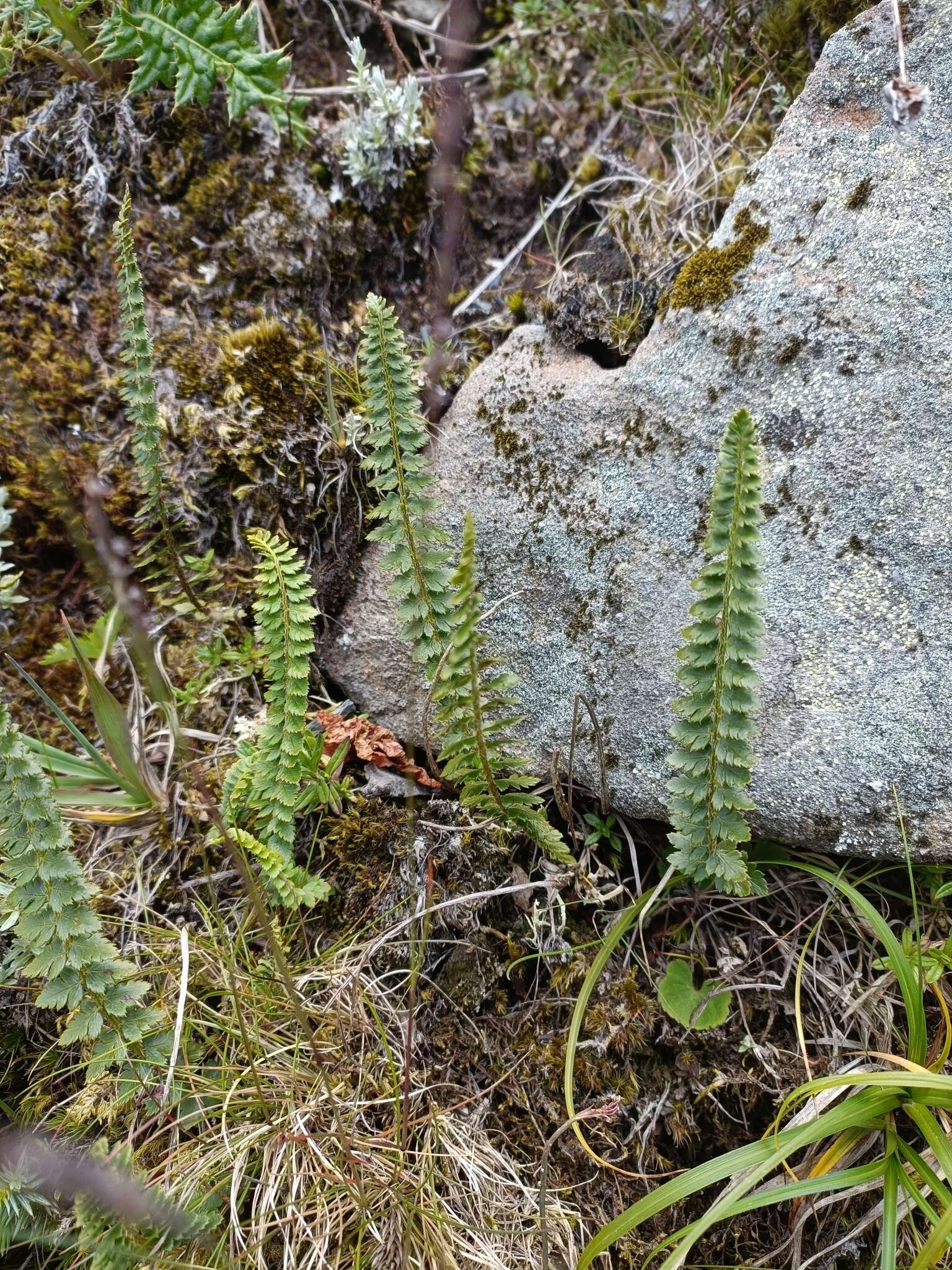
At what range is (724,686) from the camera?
247 cm

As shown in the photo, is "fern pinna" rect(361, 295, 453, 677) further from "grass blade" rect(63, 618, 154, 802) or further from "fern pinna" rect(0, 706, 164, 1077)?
"fern pinna" rect(0, 706, 164, 1077)

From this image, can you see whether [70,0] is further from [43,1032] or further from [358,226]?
[43,1032]

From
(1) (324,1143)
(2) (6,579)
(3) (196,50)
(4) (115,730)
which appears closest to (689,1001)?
(1) (324,1143)

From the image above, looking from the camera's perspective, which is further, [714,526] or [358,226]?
[358,226]

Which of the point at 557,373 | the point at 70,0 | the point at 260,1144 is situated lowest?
the point at 260,1144

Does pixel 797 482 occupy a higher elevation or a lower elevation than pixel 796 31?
lower

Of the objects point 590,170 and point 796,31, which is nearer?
point 796,31

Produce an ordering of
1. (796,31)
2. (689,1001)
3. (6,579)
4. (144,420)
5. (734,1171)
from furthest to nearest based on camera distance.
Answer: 1. (796,31)
2. (6,579)
3. (144,420)
4. (689,1001)
5. (734,1171)

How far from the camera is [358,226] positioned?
3.87 meters

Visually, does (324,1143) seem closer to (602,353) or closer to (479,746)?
(479,746)

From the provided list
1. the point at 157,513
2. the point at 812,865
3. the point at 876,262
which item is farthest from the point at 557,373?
the point at 812,865

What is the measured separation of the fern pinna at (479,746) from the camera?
271cm

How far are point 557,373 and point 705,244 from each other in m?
0.67

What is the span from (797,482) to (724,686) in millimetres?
811
